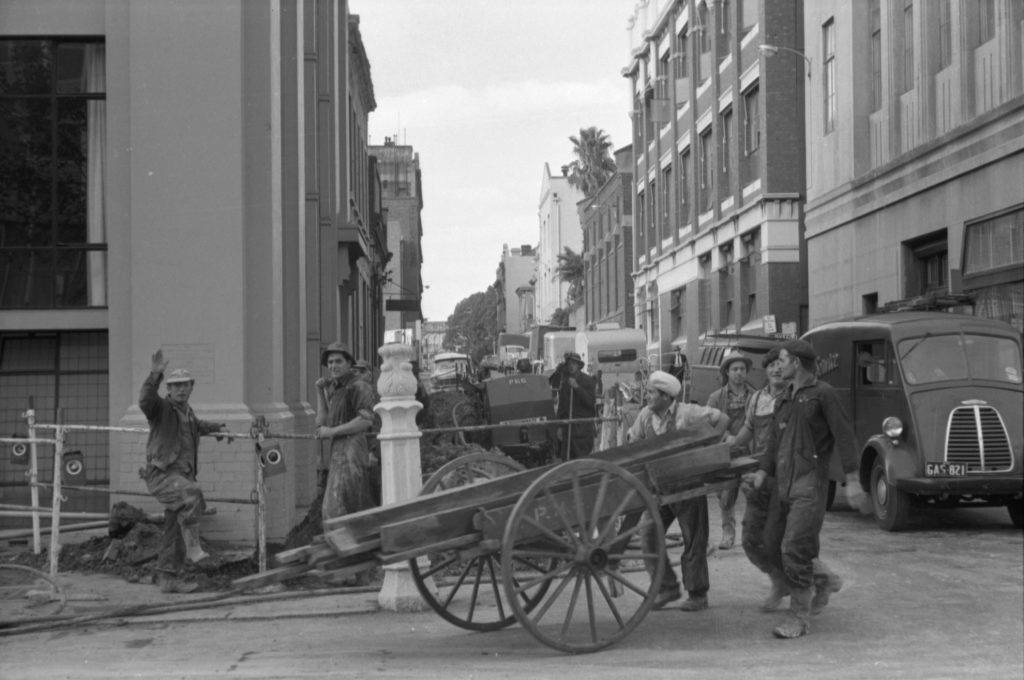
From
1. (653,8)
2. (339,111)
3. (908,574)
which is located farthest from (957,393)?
(653,8)

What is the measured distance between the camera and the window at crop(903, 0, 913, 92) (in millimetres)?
23859

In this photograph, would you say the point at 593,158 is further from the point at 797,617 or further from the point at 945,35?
the point at 797,617

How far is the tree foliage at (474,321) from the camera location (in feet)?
459

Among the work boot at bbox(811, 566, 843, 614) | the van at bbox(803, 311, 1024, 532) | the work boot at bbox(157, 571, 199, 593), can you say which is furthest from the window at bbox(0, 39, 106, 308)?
the van at bbox(803, 311, 1024, 532)

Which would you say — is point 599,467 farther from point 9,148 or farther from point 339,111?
point 339,111

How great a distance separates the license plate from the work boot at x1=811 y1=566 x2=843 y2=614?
5163 millimetres

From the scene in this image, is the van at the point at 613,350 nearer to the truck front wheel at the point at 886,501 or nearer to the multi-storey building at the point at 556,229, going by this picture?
the truck front wheel at the point at 886,501

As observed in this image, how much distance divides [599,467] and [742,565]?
422 centimetres

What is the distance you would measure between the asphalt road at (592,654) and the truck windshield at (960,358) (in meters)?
3.99

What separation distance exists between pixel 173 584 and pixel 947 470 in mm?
7969

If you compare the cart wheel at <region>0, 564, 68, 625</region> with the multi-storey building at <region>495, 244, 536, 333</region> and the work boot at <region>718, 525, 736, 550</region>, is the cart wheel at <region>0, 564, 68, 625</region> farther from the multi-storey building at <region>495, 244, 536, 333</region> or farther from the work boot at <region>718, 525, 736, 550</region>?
the multi-storey building at <region>495, 244, 536, 333</region>

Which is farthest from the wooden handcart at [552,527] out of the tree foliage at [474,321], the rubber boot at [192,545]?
the tree foliage at [474,321]

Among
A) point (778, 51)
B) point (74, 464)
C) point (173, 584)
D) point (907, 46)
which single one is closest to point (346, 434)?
point (173, 584)

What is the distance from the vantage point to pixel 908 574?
34.0 feet
